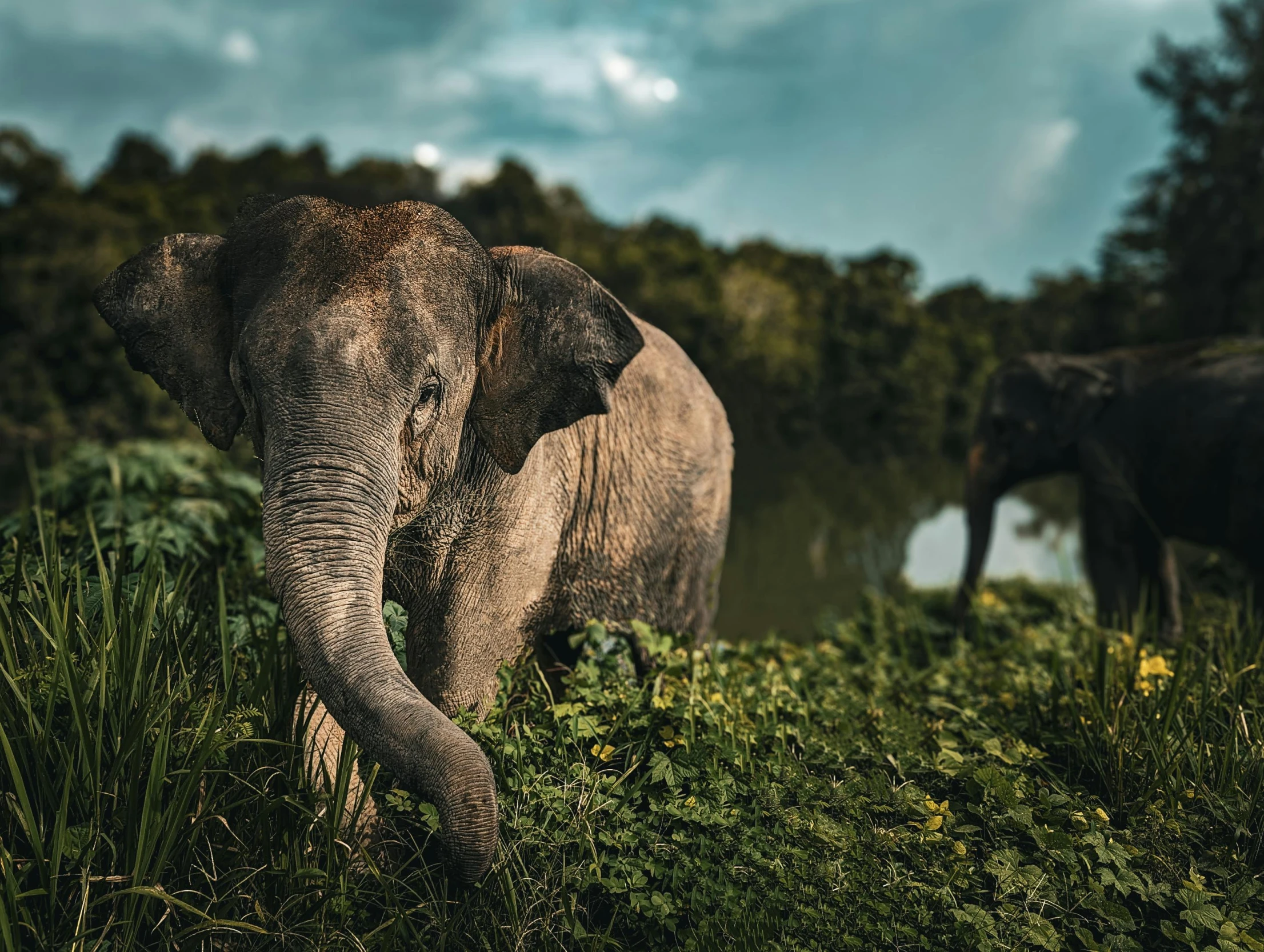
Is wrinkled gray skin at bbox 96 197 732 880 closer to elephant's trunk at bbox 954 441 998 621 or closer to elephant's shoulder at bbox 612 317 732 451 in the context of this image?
elephant's shoulder at bbox 612 317 732 451

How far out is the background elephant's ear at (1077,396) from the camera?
8.35 m

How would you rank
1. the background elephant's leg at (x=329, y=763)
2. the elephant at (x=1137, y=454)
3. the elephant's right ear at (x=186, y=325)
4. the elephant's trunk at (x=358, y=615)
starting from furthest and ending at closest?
1. the elephant at (x=1137, y=454)
2. the elephant's right ear at (x=186, y=325)
3. the background elephant's leg at (x=329, y=763)
4. the elephant's trunk at (x=358, y=615)

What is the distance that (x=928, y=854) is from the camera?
3.15 metres

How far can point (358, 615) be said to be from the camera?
2.54m

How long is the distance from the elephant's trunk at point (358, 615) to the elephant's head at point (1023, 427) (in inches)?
283

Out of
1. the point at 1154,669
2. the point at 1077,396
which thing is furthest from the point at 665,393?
the point at 1077,396

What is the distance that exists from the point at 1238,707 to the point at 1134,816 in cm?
78

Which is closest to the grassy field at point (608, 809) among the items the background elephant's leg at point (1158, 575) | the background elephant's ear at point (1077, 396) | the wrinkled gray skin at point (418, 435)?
the wrinkled gray skin at point (418, 435)

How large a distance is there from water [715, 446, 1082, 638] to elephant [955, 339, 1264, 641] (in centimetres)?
55

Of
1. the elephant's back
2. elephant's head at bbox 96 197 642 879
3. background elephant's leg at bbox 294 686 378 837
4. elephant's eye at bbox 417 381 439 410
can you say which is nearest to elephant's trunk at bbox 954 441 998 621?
the elephant's back

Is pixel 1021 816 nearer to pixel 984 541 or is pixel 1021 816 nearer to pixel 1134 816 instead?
pixel 1134 816

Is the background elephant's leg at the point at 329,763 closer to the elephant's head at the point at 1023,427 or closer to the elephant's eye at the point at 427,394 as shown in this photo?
A: the elephant's eye at the point at 427,394

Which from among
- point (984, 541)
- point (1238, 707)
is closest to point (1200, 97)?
point (984, 541)

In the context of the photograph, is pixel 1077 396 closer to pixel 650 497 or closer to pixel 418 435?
pixel 650 497
